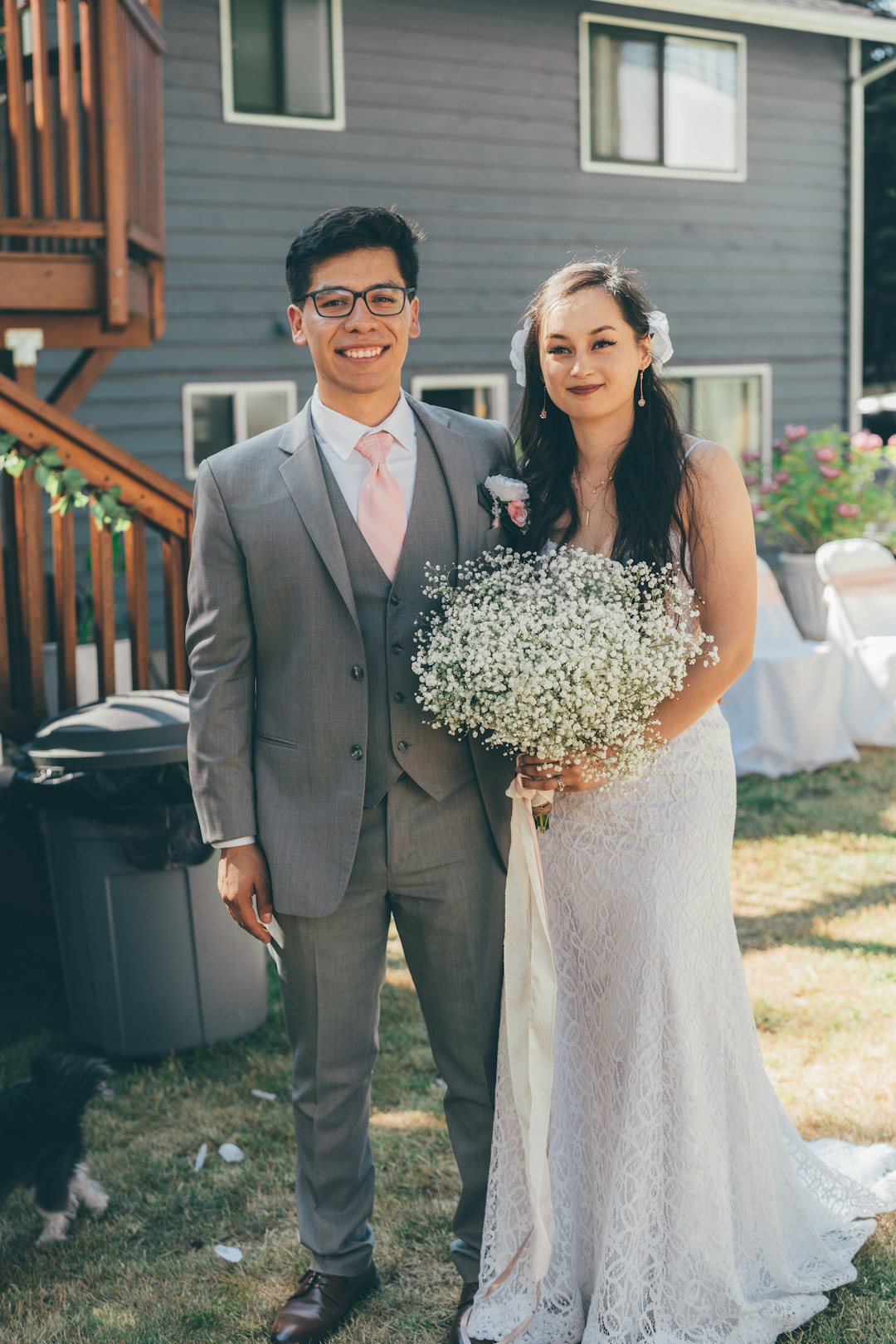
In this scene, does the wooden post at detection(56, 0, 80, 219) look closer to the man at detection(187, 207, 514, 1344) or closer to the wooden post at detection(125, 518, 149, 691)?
the wooden post at detection(125, 518, 149, 691)

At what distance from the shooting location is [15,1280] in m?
3.16

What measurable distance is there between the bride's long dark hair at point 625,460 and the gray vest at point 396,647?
259 millimetres

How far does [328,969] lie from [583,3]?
10.8 meters

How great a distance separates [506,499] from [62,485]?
260 cm

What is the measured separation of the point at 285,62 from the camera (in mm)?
9930

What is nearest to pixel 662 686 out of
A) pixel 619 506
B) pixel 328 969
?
pixel 619 506

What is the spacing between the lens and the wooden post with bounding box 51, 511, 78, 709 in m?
4.79

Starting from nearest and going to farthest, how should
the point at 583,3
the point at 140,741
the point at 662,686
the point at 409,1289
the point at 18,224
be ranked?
the point at 662,686 < the point at 409,1289 < the point at 140,741 < the point at 18,224 < the point at 583,3

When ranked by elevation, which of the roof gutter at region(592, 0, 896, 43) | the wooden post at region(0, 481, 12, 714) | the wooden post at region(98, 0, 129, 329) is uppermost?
the roof gutter at region(592, 0, 896, 43)

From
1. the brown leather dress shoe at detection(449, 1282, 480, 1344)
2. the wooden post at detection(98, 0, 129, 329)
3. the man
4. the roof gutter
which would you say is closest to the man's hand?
the man

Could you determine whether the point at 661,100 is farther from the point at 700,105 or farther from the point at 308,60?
the point at 308,60

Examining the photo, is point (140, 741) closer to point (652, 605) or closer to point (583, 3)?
point (652, 605)

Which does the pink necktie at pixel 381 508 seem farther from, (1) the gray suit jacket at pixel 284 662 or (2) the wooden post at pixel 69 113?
(2) the wooden post at pixel 69 113

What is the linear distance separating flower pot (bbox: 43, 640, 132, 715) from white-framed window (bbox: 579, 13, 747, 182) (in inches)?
309
